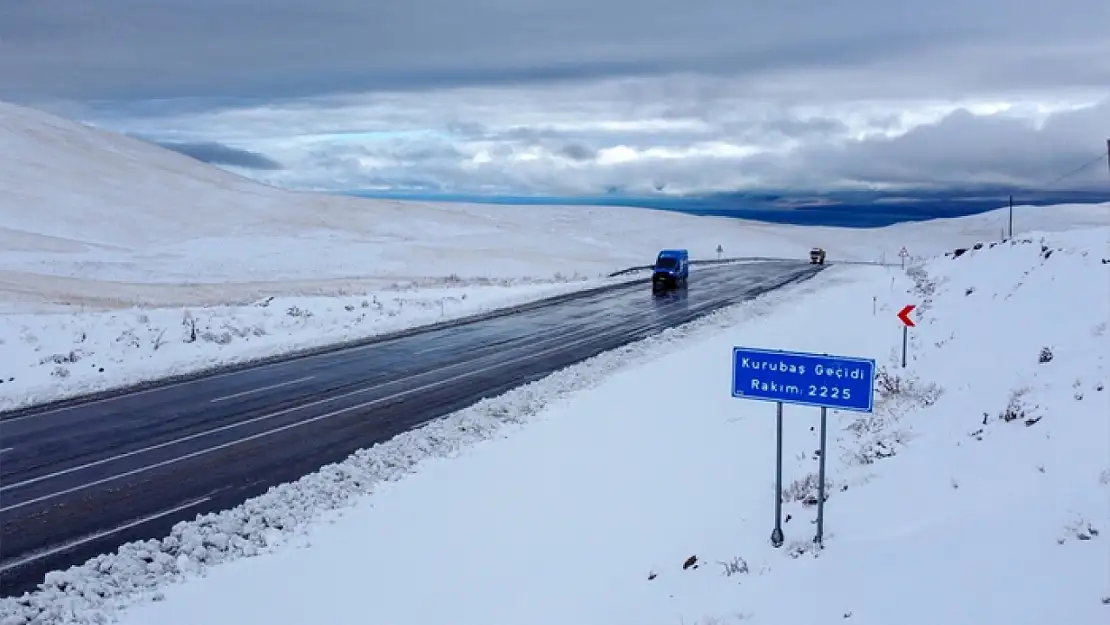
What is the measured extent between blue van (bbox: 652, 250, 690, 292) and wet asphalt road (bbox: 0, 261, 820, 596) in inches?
582

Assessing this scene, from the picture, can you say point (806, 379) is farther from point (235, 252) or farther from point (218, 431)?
point (235, 252)

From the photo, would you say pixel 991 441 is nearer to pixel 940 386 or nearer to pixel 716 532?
pixel 716 532

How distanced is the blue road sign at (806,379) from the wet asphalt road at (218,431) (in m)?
6.76

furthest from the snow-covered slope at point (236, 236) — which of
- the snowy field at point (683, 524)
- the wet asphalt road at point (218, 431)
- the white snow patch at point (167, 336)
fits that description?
the snowy field at point (683, 524)

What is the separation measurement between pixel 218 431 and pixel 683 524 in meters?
8.76

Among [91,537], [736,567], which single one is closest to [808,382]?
[736,567]

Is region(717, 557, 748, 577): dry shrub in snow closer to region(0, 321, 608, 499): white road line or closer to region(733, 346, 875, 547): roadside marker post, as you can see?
region(733, 346, 875, 547): roadside marker post

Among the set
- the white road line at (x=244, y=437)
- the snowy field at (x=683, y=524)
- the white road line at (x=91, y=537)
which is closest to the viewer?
the snowy field at (x=683, y=524)

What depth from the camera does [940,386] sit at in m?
15.4

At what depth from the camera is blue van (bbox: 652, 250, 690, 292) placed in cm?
4297

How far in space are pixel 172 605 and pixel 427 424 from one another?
7309mm

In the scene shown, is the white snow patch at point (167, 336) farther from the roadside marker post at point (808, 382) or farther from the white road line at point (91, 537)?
the roadside marker post at point (808, 382)

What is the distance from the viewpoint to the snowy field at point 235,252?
24.6 metres

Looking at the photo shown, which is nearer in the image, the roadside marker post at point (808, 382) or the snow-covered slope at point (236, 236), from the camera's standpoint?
the roadside marker post at point (808, 382)
